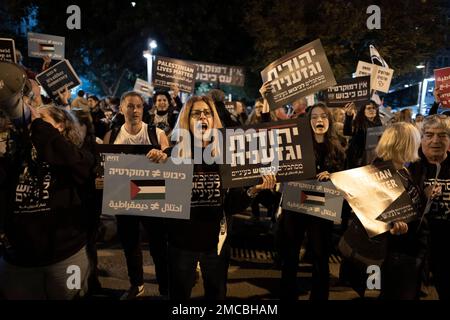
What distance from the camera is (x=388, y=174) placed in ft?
10.4

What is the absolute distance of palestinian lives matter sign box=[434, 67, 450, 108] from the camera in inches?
252

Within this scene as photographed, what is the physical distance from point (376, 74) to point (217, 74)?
142 inches

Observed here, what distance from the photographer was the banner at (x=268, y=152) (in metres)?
3.14

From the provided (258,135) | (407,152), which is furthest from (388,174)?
(258,135)

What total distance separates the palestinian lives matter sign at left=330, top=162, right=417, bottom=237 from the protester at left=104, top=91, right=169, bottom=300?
1896 mm

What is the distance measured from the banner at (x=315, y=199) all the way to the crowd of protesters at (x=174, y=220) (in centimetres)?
11

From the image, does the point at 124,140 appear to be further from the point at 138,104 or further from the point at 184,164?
the point at 184,164

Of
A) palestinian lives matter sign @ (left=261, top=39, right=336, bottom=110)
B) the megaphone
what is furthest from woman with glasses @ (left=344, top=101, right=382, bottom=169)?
the megaphone

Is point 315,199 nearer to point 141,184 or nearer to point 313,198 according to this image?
point 313,198

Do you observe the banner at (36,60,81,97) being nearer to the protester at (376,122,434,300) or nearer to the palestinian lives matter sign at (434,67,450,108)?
the protester at (376,122,434,300)

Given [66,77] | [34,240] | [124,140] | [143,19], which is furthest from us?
[143,19]

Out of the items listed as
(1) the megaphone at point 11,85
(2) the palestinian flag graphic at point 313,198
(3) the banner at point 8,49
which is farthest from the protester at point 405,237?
(3) the banner at point 8,49

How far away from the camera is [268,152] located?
3213 millimetres

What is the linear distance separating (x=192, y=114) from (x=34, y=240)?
1.45m
